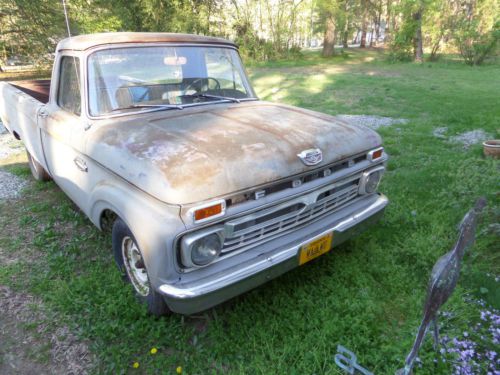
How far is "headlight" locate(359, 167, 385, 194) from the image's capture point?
2.93 metres

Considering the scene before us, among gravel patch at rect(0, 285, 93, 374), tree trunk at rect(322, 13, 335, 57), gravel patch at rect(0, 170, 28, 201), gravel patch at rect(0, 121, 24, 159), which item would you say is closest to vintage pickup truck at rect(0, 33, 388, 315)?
gravel patch at rect(0, 285, 93, 374)

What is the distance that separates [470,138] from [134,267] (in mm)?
6313

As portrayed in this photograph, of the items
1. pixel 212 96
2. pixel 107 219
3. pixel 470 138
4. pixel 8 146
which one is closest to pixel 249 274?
pixel 107 219

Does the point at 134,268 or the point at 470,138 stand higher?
the point at 134,268

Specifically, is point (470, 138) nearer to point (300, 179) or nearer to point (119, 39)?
point (300, 179)

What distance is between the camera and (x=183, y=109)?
3133mm

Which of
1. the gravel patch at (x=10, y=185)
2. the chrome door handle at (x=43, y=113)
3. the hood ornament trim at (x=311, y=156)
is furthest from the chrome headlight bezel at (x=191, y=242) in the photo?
the gravel patch at (x=10, y=185)

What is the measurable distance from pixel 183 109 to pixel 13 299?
2.06m

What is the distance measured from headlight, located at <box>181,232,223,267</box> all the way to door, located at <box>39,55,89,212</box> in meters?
1.32

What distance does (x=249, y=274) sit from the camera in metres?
2.19

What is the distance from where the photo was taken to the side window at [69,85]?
3115mm

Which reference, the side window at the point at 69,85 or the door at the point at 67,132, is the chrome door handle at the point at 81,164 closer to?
the door at the point at 67,132

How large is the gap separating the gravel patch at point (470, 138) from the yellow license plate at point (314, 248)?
15.3 feet

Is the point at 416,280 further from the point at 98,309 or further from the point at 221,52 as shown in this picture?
the point at 221,52
